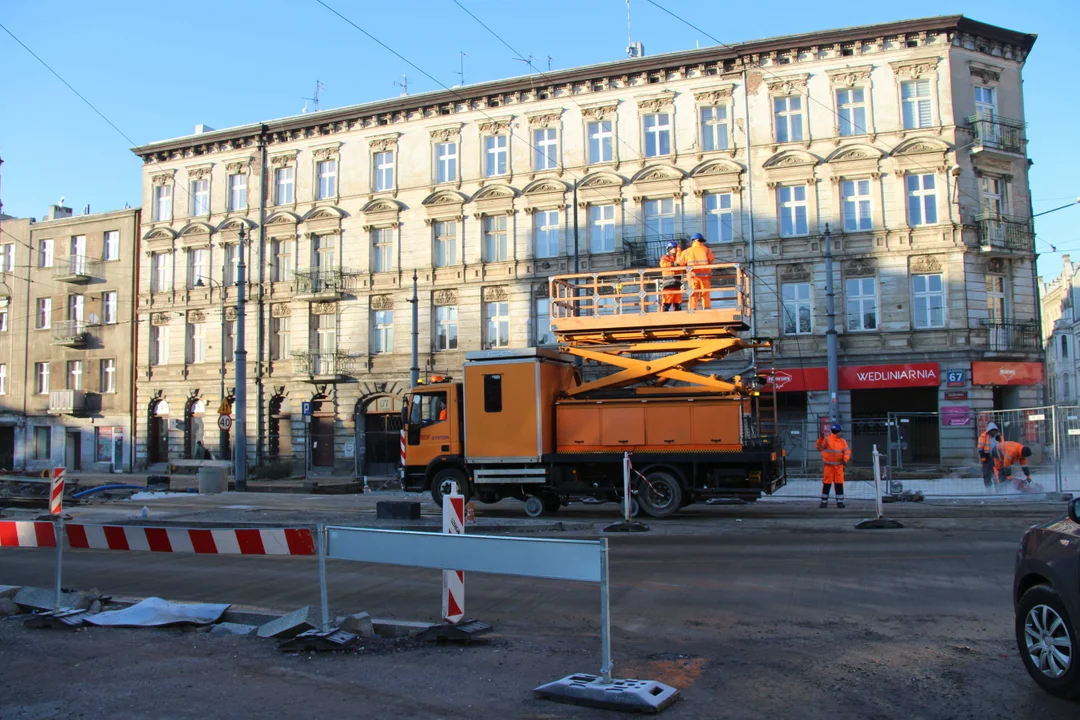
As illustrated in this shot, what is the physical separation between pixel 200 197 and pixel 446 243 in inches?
536

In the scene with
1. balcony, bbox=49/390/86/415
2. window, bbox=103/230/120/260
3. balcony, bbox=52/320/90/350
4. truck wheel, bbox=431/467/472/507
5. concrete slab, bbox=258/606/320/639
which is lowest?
concrete slab, bbox=258/606/320/639

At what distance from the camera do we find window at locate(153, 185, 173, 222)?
42.7 m

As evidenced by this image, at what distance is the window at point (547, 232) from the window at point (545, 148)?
1914 mm

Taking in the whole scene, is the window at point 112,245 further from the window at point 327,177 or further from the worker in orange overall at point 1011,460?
the worker in orange overall at point 1011,460

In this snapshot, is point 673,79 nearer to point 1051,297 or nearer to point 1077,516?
point 1077,516

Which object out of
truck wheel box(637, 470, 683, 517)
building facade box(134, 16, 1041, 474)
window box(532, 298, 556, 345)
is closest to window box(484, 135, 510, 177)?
building facade box(134, 16, 1041, 474)

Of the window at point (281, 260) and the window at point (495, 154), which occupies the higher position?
the window at point (495, 154)

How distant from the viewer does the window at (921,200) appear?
101 ft

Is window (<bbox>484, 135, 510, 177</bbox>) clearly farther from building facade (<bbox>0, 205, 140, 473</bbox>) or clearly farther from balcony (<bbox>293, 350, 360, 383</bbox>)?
building facade (<bbox>0, 205, 140, 473</bbox>)

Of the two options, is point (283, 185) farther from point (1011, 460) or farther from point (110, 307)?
Answer: point (1011, 460)

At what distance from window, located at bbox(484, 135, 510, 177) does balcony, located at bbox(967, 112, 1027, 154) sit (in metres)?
17.2

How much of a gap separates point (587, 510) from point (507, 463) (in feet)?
9.28

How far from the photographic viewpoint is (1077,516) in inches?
205

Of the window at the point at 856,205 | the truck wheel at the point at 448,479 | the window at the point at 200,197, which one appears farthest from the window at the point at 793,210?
the window at the point at 200,197
